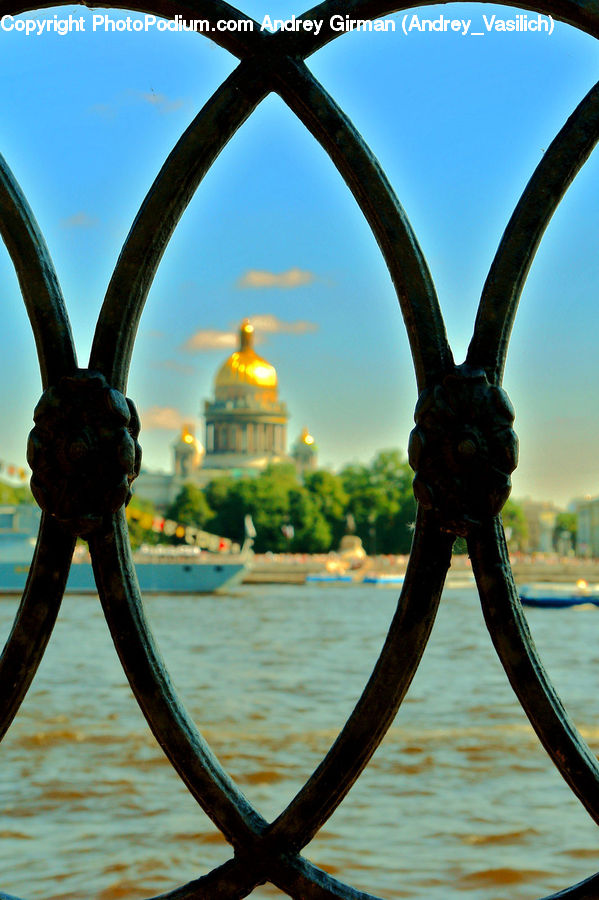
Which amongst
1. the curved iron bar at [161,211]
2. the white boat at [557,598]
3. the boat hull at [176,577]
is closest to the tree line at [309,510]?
the boat hull at [176,577]

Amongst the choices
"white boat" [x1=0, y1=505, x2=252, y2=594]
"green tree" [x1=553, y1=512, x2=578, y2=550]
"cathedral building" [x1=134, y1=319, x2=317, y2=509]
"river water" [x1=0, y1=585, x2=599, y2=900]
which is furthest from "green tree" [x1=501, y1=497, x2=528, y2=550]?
"river water" [x1=0, y1=585, x2=599, y2=900]

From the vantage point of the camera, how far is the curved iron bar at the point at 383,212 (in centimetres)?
79

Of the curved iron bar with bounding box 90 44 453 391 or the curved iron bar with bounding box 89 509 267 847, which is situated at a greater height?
the curved iron bar with bounding box 90 44 453 391

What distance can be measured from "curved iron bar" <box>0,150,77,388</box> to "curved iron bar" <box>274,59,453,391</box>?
208mm

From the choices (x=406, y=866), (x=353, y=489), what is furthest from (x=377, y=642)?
(x=353, y=489)

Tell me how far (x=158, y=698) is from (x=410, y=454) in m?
0.24

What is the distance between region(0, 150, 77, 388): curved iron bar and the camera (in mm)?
824

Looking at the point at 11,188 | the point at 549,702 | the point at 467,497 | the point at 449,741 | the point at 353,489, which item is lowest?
the point at 449,741

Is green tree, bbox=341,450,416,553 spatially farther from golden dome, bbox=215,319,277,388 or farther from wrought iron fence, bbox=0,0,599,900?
wrought iron fence, bbox=0,0,599,900

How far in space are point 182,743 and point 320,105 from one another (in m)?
0.46

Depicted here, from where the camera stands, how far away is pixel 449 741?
9172 mm

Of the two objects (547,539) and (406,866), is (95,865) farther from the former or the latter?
(547,539)

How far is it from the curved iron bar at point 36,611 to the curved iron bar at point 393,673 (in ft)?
0.69

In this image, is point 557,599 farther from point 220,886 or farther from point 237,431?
point 237,431
